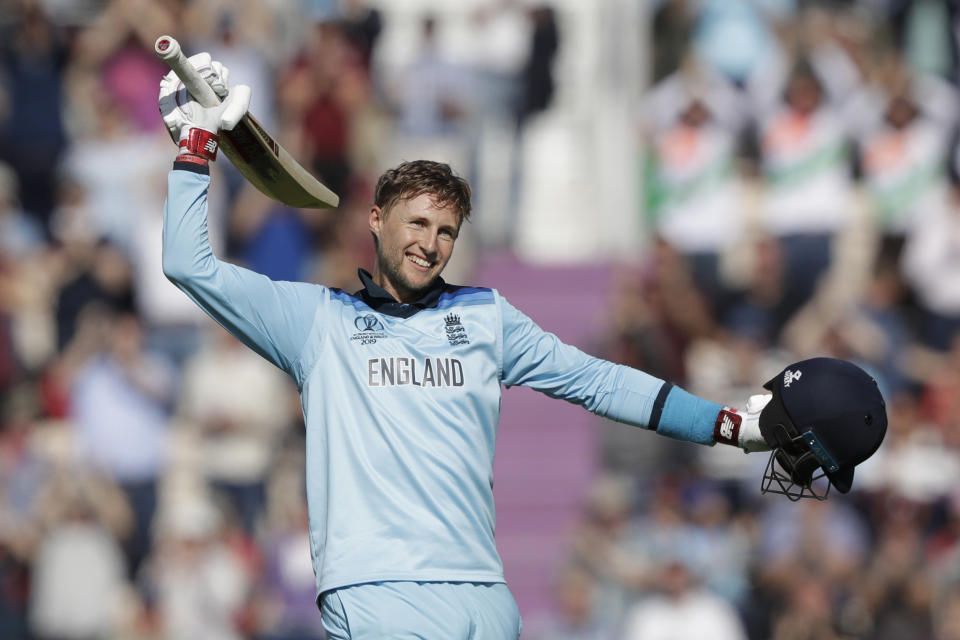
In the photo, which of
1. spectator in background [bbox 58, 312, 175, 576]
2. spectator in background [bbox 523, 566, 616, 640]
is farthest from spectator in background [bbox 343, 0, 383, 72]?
spectator in background [bbox 523, 566, 616, 640]

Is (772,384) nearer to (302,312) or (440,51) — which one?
(302,312)

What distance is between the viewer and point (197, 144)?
469cm

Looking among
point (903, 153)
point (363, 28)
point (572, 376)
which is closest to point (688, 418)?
point (572, 376)

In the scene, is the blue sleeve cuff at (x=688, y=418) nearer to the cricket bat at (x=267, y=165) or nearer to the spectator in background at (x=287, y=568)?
the cricket bat at (x=267, y=165)

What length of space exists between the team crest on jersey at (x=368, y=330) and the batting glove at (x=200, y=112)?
64cm

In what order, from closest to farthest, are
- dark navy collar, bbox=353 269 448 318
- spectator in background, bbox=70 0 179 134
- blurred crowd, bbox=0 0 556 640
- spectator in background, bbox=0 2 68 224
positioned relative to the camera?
dark navy collar, bbox=353 269 448 318, blurred crowd, bbox=0 0 556 640, spectator in background, bbox=0 2 68 224, spectator in background, bbox=70 0 179 134

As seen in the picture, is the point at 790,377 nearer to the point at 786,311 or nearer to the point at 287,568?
the point at 287,568

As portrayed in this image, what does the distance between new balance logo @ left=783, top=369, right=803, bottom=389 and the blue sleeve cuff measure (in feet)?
0.74

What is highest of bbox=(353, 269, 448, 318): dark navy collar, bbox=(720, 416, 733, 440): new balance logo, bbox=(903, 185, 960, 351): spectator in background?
bbox=(903, 185, 960, 351): spectator in background

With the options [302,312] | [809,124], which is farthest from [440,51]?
[302,312]

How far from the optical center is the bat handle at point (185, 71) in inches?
177

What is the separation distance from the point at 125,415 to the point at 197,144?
7.30 meters

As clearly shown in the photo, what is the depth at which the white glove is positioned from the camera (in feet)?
16.1

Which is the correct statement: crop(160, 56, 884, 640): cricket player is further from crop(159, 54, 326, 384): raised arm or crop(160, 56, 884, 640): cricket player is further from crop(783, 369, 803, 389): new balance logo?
crop(783, 369, 803, 389): new balance logo
